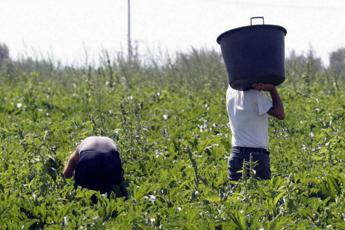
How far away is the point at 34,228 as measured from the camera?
5.46 m

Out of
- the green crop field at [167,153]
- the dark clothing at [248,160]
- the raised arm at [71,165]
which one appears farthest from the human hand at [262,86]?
the raised arm at [71,165]

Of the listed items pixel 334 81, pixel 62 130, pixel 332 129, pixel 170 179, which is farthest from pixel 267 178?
pixel 334 81

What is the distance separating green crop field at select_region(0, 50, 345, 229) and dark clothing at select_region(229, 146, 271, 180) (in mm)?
169

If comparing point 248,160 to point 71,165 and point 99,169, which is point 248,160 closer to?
point 99,169

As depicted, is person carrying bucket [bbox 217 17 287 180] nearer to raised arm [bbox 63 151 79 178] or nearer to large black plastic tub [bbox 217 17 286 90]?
large black plastic tub [bbox 217 17 286 90]

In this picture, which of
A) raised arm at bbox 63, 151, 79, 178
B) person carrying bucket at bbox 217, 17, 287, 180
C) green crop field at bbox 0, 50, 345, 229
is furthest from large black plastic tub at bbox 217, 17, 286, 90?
raised arm at bbox 63, 151, 79, 178

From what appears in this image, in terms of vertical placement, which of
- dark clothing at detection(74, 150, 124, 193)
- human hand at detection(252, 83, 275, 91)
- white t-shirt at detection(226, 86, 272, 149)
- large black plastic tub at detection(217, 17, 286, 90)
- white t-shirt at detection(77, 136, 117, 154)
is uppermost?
large black plastic tub at detection(217, 17, 286, 90)

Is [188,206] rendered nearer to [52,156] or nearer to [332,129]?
[52,156]

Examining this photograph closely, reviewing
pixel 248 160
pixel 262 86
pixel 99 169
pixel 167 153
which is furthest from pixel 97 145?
pixel 262 86

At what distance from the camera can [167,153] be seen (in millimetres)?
7609

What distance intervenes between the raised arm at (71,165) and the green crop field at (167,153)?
0.37ft

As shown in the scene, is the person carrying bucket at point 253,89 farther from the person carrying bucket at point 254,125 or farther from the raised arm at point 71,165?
the raised arm at point 71,165

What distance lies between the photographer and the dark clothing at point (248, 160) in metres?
6.06

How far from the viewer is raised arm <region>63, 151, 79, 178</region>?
6688mm
